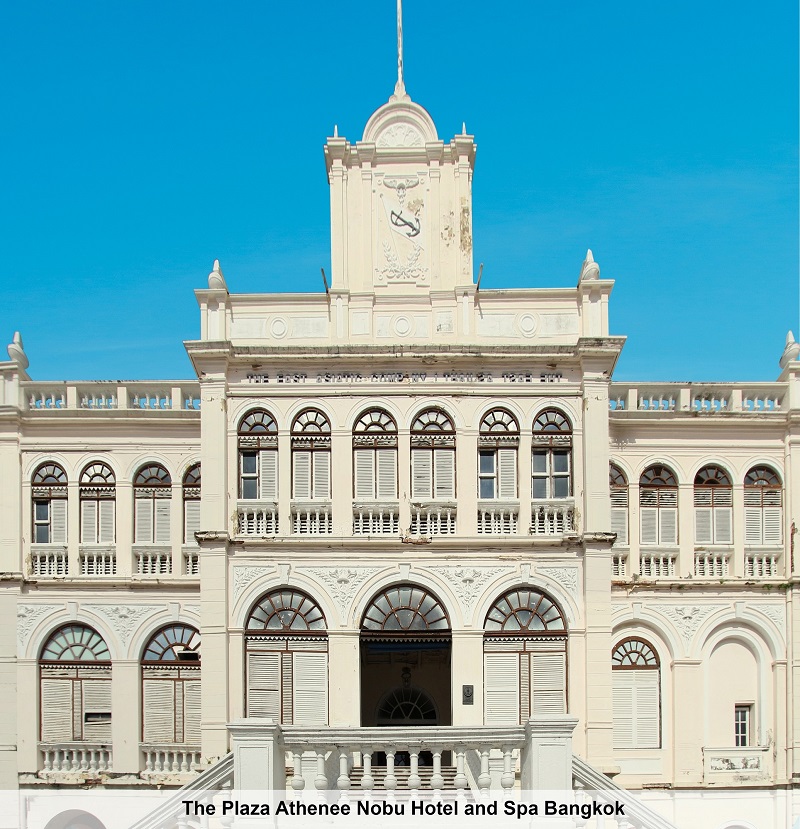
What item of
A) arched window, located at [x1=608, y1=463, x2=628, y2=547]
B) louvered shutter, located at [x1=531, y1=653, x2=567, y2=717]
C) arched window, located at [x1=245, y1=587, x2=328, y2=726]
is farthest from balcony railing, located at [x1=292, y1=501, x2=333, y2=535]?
arched window, located at [x1=608, y1=463, x2=628, y2=547]

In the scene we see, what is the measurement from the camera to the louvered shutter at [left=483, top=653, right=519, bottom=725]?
21.6 m

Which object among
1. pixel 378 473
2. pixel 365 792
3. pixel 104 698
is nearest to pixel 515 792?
pixel 365 792

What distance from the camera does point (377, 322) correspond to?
74.6 ft

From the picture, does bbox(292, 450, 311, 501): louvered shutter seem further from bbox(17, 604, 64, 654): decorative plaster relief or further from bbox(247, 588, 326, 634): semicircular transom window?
bbox(17, 604, 64, 654): decorative plaster relief

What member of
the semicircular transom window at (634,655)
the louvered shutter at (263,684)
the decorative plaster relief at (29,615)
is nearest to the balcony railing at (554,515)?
the semicircular transom window at (634,655)

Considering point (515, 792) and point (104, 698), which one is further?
point (104, 698)

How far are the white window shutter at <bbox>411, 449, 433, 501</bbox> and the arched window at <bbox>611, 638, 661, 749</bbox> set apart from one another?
237 inches

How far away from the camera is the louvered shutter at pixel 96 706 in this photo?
24.4 meters

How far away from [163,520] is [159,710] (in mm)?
4295

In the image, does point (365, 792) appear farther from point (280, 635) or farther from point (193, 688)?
point (193, 688)

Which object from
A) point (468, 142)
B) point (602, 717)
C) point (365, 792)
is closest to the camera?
point (365, 792)

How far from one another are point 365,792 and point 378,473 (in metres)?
8.37

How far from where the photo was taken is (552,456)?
2252 cm

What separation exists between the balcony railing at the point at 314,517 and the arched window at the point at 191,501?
13.0ft
